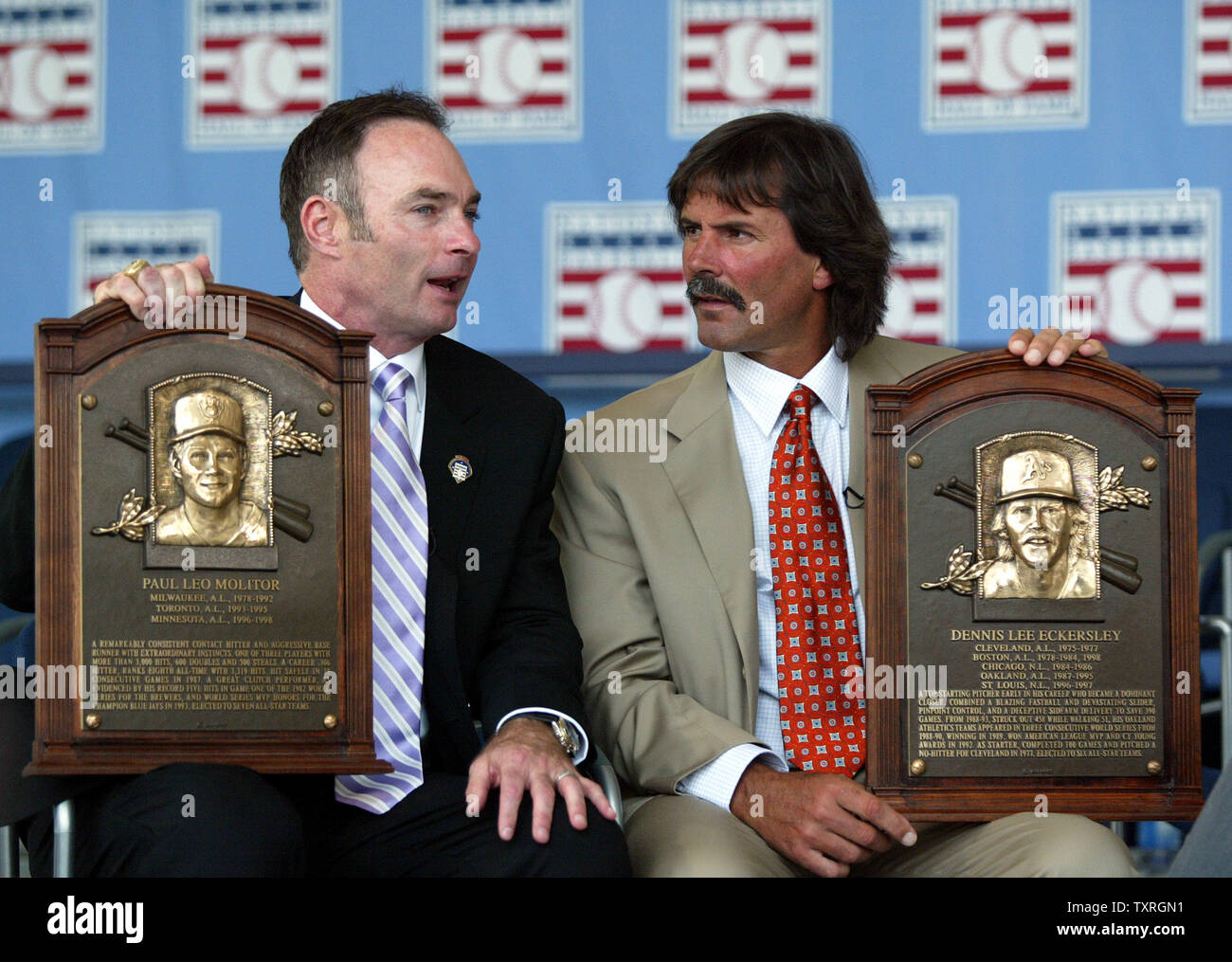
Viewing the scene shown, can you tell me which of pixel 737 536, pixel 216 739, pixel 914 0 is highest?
pixel 914 0

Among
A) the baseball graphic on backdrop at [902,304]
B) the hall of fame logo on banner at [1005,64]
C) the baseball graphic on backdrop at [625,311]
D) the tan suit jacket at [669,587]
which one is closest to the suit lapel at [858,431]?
the tan suit jacket at [669,587]

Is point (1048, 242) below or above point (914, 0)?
below

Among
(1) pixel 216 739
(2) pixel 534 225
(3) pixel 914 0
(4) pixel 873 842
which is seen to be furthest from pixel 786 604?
(3) pixel 914 0

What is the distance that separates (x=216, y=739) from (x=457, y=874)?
1.19 feet

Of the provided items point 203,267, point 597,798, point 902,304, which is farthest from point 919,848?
point 902,304

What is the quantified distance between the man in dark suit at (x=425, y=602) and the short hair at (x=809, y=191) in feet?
1.51

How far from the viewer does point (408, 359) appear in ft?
8.63

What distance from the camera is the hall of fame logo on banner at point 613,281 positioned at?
4484 millimetres

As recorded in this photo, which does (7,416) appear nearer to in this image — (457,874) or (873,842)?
(457,874)

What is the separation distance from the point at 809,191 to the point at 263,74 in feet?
7.17

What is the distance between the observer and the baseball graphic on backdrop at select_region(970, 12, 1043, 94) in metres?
4.40

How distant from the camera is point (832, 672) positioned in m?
2.55

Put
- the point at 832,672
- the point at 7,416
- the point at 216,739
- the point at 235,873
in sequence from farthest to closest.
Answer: the point at 7,416 < the point at 832,672 < the point at 216,739 < the point at 235,873

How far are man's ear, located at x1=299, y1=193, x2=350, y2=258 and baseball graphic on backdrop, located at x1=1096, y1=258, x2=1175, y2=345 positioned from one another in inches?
95.4
